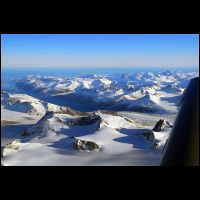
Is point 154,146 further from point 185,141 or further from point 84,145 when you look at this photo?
point 185,141

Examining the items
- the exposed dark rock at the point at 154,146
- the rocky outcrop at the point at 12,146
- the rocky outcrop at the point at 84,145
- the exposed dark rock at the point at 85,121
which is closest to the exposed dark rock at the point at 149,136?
the exposed dark rock at the point at 154,146

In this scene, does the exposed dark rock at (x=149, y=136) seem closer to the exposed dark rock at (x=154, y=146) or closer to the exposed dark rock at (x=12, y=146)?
the exposed dark rock at (x=154, y=146)

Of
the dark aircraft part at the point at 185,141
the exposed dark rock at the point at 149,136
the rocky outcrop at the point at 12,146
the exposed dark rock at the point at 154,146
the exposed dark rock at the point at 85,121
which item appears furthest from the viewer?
the exposed dark rock at the point at 85,121

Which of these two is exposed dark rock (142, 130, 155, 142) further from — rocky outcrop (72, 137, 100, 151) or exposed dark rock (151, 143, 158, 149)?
rocky outcrop (72, 137, 100, 151)

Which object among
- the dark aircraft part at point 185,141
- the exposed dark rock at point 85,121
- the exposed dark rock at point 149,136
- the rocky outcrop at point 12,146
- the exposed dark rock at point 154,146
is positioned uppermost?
the dark aircraft part at point 185,141

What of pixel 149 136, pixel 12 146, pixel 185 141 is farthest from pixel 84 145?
pixel 185 141

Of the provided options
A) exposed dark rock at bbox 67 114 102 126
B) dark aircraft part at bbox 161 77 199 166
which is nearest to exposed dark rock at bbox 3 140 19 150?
exposed dark rock at bbox 67 114 102 126
